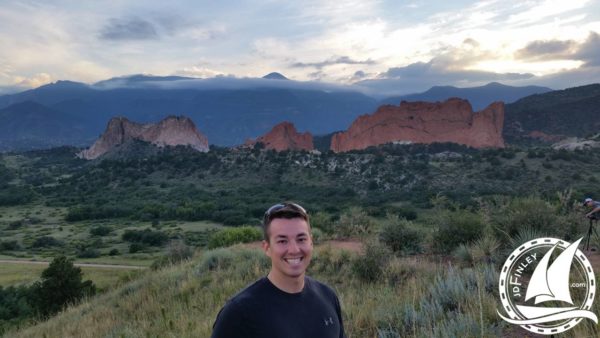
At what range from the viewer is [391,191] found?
2454 inches

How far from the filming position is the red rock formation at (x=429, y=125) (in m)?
92.0

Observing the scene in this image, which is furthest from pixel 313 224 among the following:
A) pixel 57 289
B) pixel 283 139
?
pixel 283 139

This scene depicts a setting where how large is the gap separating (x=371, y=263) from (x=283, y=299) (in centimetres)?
590

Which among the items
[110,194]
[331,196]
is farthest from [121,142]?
[331,196]

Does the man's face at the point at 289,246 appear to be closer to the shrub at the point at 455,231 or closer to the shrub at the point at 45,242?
the shrub at the point at 455,231

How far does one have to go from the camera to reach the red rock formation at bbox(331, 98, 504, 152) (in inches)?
3622

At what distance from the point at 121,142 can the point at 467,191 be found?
116m

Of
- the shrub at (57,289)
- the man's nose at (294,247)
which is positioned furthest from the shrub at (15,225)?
the man's nose at (294,247)

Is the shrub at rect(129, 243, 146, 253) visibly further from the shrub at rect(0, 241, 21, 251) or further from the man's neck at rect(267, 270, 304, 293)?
the man's neck at rect(267, 270, 304, 293)

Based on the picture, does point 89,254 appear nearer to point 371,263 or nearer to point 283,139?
point 371,263

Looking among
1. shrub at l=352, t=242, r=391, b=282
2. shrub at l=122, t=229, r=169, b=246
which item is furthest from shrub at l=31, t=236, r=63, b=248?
shrub at l=352, t=242, r=391, b=282

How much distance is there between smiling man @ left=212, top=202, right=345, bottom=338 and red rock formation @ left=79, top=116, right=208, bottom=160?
13245 centimetres

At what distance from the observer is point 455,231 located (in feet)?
32.4

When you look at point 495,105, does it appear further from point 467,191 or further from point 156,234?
point 156,234
